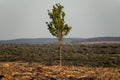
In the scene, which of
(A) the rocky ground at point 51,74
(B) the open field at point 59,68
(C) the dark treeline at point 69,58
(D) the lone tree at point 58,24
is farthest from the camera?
(C) the dark treeline at point 69,58

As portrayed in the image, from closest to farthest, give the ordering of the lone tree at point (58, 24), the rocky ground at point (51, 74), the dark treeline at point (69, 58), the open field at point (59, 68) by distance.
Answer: the rocky ground at point (51, 74) → the open field at point (59, 68) → the lone tree at point (58, 24) → the dark treeline at point (69, 58)

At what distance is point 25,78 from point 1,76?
288 centimetres

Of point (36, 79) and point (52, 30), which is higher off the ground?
point (52, 30)

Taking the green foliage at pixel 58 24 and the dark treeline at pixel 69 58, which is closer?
the green foliage at pixel 58 24

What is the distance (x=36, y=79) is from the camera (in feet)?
115

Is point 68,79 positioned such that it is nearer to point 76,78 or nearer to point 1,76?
point 76,78

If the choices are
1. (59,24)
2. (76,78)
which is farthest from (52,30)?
(76,78)

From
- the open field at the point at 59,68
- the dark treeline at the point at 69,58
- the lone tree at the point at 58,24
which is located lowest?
the dark treeline at the point at 69,58

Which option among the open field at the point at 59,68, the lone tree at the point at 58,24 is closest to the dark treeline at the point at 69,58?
the open field at the point at 59,68

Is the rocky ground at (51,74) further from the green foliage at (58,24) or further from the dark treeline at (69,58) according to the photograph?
the dark treeline at (69,58)

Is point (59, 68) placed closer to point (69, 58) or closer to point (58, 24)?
point (58, 24)

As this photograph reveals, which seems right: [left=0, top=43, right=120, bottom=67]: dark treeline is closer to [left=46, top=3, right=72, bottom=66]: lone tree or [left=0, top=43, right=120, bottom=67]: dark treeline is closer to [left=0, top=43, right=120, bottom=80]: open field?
[left=0, top=43, right=120, bottom=80]: open field

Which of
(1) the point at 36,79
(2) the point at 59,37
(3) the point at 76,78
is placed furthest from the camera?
(2) the point at 59,37

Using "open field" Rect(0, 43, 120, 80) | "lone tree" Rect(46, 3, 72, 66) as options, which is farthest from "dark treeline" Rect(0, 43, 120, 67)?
"lone tree" Rect(46, 3, 72, 66)
